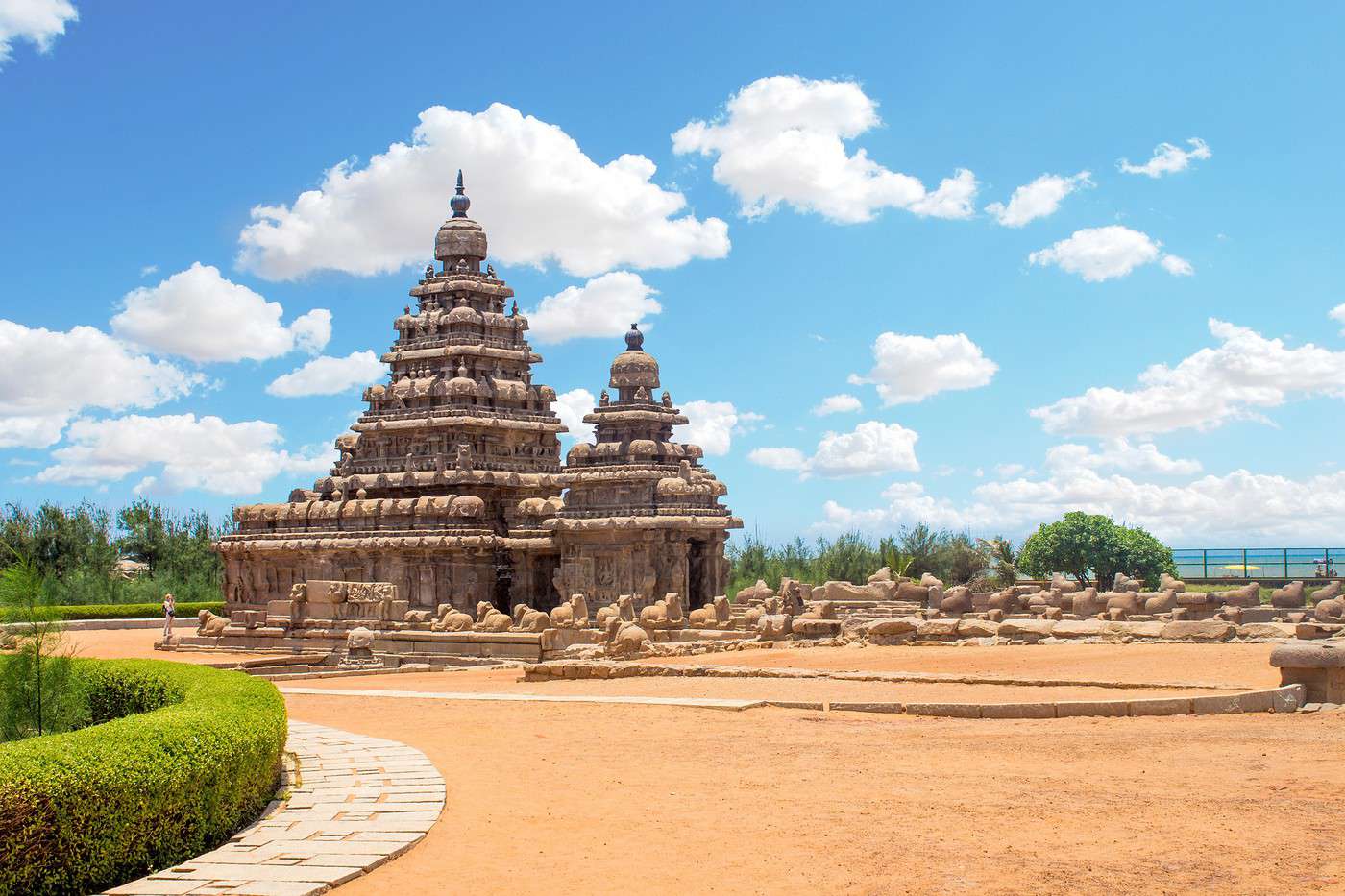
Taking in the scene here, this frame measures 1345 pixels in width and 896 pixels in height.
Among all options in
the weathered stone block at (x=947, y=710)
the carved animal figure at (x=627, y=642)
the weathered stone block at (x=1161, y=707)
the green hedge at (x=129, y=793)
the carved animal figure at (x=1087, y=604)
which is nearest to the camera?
the green hedge at (x=129, y=793)

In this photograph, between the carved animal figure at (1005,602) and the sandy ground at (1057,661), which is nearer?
the sandy ground at (1057,661)

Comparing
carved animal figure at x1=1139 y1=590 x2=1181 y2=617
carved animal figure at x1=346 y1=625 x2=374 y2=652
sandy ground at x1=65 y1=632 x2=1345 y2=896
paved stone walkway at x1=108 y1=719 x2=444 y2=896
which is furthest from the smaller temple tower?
paved stone walkway at x1=108 y1=719 x2=444 y2=896

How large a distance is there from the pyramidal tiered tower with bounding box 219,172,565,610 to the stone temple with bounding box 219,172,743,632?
0.06m

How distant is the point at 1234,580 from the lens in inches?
1859

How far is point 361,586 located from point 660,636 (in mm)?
9856

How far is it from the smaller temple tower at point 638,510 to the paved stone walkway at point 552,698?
16613 millimetres

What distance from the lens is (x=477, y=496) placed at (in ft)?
135

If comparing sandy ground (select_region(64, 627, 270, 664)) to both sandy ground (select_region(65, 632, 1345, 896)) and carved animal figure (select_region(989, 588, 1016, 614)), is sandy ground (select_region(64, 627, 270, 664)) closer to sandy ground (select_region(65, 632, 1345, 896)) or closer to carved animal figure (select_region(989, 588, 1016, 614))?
carved animal figure (select_region(989, 588, 1016, 614))

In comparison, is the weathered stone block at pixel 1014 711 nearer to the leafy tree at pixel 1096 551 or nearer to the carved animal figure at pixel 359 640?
the carved animal figure at pixel 359 640

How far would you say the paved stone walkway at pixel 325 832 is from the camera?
7.68 m

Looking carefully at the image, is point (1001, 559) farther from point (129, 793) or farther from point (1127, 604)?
point (129, 793)

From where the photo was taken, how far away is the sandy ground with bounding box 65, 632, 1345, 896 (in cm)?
778

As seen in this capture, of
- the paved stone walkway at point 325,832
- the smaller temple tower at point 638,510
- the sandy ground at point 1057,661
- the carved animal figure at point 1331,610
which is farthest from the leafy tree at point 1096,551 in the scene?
the paved stone walkway at point 325,832

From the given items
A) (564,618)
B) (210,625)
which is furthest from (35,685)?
(210,625)
